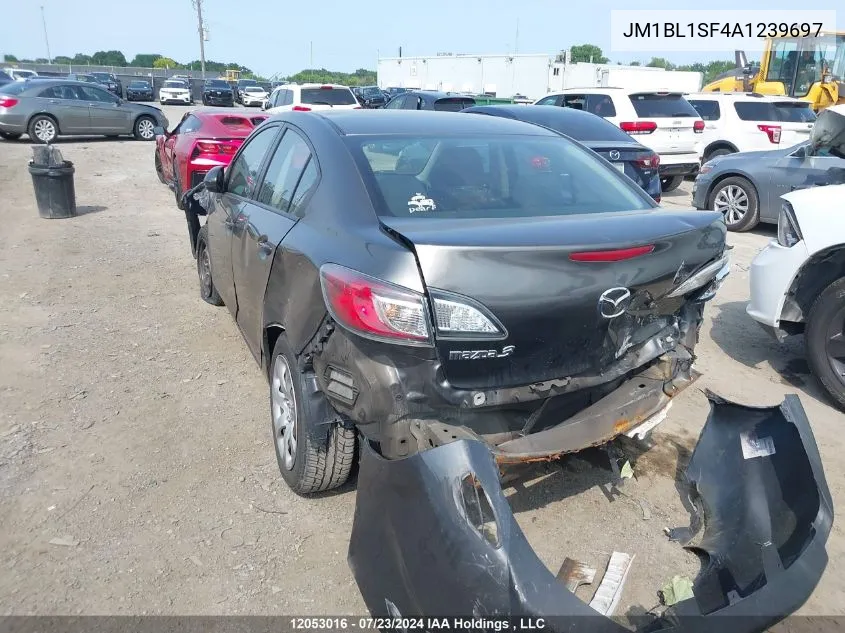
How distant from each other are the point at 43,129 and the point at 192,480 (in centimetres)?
1839

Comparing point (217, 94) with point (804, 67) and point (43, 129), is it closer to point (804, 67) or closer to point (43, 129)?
point (43, 129)

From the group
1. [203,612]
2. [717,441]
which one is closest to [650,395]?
[717,441]

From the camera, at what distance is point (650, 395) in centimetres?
293

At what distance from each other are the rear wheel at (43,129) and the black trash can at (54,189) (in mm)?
10003

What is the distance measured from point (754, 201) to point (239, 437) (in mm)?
7908

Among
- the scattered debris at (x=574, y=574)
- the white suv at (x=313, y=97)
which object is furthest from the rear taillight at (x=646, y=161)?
the white suv at (x=313, y=97)

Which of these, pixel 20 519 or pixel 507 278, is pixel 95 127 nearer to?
pixel 20 519

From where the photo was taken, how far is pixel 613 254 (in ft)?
8.36

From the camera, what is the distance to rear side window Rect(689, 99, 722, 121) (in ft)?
43.2

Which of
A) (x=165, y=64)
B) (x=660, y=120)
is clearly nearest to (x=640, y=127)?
(x=660, y=120)

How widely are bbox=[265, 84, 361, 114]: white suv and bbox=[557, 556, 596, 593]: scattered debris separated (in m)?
15.9

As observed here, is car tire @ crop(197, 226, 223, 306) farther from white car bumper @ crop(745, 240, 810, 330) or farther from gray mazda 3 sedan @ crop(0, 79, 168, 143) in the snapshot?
gray mazda 3 sedan @ crop(0, 79, 168, 143)

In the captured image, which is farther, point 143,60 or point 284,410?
point 143,60

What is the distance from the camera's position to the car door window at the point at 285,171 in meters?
3.48
